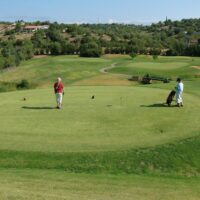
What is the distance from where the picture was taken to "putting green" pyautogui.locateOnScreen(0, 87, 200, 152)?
21578 mm

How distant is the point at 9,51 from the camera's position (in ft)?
478

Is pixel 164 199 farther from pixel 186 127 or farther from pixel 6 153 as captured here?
pixel 186 127

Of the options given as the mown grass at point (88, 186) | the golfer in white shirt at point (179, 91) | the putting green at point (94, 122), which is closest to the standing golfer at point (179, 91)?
the golfer in white shirt at point (179, 91)

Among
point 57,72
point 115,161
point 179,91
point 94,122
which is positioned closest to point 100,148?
point 115,161

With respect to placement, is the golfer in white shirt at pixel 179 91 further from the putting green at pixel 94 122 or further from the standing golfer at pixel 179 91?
the putting green at pixel 94 122

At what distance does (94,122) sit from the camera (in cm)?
2520

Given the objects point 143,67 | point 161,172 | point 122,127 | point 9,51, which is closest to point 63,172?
point 161,172

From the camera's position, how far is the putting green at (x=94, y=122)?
21578 mm

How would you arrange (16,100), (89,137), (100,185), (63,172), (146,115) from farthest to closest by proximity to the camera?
(16,100)
(146,115)
(89,137)
(63,172)
(100,185)

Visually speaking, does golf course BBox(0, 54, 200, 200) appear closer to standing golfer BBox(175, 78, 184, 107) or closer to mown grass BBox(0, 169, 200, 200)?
mown grass BBox(0, 169, 200, 200)

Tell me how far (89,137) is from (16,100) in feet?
38.6

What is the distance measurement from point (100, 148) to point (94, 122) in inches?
180

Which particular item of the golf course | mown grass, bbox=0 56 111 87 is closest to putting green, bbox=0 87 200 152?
the golf course

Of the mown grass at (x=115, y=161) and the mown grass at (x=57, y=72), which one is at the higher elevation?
the mown grass at (x=115, y=161)
